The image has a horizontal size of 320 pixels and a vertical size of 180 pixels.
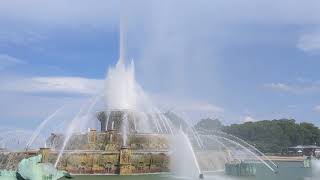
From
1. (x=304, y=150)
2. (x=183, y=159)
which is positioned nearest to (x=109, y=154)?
(x=183, y=159)

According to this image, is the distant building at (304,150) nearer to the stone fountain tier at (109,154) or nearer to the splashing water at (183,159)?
the stone fountain tier at (109,154)

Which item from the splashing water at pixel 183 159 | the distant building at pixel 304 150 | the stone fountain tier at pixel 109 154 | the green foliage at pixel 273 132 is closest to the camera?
the splashing water at pixel 183 159

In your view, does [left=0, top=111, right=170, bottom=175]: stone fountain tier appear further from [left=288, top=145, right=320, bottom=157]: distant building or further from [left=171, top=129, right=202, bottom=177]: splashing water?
[left=288, top=145, right=320, bottom=157]: distant building

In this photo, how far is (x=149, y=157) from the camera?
37.9m

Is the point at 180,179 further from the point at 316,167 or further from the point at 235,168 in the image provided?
the point at 316,167

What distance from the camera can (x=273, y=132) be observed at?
135250mm

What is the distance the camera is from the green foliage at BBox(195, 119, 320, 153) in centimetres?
13212

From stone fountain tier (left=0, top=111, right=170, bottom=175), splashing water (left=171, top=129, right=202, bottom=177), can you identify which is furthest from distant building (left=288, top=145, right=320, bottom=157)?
splashing water (left=171, top=129, right=202, bottom=177)

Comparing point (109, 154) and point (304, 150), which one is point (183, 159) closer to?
point (109, 154)

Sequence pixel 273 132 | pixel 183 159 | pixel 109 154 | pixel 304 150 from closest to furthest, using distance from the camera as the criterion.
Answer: pixel 183 159 < pixel 109 154 < pixel 304 150 < pixel 273 132

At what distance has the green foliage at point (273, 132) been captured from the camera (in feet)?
433

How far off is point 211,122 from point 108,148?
95.8m

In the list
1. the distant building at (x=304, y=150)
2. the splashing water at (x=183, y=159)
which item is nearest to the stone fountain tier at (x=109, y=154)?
the splashing water at (x=183, y=159)

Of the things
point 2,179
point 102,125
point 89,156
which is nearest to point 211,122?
point 102,125
